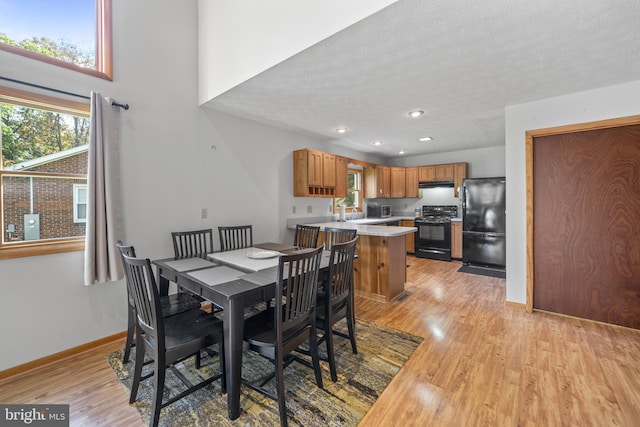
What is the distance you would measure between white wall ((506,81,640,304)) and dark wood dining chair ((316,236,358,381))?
88.2 inches

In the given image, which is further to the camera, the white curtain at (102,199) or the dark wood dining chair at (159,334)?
the white curtain at (102,199)

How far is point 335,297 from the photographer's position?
206 cm

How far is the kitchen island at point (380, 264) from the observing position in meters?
3.42

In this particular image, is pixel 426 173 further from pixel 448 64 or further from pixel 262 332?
pixel 262 332

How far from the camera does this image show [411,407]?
5.60 ft

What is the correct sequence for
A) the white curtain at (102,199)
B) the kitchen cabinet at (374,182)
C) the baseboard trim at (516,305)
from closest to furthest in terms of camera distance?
the white curtain at (102,199)
the baseboard trim at (516,305)
the kitchen cabinet at (374,182)

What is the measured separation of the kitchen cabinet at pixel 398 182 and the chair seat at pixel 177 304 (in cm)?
540

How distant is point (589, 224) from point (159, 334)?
4.00 metres

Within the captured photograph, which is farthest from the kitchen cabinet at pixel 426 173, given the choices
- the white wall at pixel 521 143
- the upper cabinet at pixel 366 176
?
the white wall at pixel 521 143

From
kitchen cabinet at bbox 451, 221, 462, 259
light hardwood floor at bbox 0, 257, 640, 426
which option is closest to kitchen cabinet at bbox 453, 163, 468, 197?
kitchen cabinet at bbox 451, 221, 462, 259

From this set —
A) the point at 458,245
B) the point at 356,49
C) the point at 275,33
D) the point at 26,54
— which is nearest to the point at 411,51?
the point at 356,49

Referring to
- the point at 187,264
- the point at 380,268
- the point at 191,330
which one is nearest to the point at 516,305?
the point at 380,268

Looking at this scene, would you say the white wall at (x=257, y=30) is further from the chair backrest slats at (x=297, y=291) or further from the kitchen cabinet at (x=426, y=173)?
the kitchen cabinet at (x=426, y=173)

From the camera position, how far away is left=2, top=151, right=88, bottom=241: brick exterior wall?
2.12 m
